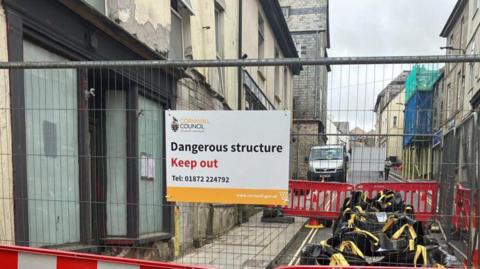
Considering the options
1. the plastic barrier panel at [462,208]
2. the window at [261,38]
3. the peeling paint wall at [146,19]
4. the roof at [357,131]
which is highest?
the window at [261,38]

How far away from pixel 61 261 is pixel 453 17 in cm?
3055

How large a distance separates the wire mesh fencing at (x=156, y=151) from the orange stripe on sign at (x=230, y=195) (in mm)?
414

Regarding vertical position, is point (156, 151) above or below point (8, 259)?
above

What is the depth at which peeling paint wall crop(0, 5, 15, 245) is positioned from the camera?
143 inches

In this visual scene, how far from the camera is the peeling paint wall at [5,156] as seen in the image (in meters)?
3.63

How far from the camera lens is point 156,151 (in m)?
4.40

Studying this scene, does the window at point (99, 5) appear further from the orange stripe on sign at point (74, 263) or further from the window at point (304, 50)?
the window at point (304, 50)

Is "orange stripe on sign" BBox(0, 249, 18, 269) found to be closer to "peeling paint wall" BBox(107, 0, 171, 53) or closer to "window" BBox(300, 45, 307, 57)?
"peeling paint wall" BBox(107, 0, 171, 53)

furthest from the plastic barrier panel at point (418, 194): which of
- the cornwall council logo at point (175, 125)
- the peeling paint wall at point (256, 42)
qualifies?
the peeling paint wall at point (256, 42)

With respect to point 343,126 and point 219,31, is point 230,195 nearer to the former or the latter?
point 343,126

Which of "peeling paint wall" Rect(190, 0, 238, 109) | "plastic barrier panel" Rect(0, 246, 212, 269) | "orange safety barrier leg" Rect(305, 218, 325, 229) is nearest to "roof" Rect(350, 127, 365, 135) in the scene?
"plastic barrier panel" Rect(0, 246, 212, 269)

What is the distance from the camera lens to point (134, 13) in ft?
19.0

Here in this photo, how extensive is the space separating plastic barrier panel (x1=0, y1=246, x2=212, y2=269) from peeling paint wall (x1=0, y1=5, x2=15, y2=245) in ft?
1.97

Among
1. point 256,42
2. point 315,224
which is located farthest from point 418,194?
point 256,42
